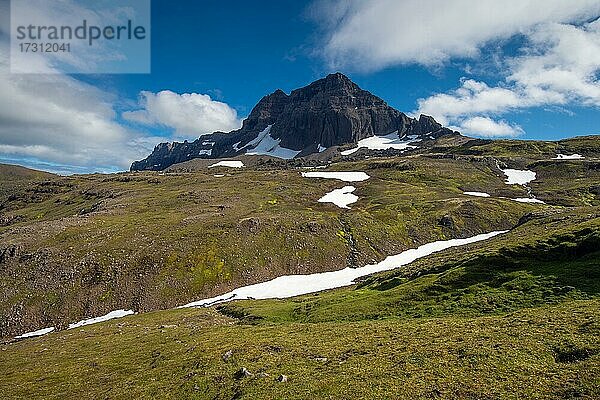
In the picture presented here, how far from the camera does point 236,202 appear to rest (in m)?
134

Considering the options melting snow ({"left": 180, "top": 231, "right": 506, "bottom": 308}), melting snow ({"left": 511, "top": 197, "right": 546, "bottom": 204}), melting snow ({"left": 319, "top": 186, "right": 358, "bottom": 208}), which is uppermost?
melting snow ({"left": 319, "top": 186, "right": 358, "bottom": 208})

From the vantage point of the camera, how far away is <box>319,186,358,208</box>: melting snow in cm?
14075

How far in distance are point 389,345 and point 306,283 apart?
5505cm

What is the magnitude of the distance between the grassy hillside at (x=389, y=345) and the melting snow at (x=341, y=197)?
84.7 m

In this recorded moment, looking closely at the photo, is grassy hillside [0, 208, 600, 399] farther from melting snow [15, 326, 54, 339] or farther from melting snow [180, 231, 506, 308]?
melting snow [180, 231, 506, 308]

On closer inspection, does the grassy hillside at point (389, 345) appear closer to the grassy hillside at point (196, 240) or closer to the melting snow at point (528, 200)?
the grassy hillside at point (196, 240)

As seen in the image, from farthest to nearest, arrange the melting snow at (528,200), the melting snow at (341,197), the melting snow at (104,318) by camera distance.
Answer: the melting snow at (528,200), the melting snow at (341,197), the melting snow at (104,318)

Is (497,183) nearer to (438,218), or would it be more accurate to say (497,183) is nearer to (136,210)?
(438,218)

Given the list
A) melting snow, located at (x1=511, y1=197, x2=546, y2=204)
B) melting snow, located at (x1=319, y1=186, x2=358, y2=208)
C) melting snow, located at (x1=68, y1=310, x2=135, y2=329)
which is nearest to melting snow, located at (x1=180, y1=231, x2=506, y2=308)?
melting snow, located at (x1=68, y1=310, x2=135, y2=329)

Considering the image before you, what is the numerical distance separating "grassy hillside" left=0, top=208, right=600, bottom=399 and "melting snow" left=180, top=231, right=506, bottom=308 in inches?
765

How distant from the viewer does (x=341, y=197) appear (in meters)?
150

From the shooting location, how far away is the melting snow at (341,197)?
14075cm

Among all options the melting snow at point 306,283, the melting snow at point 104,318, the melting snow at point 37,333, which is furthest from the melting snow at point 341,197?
the melting snow at point 37,333

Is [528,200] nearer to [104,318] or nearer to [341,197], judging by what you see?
[341,197]
